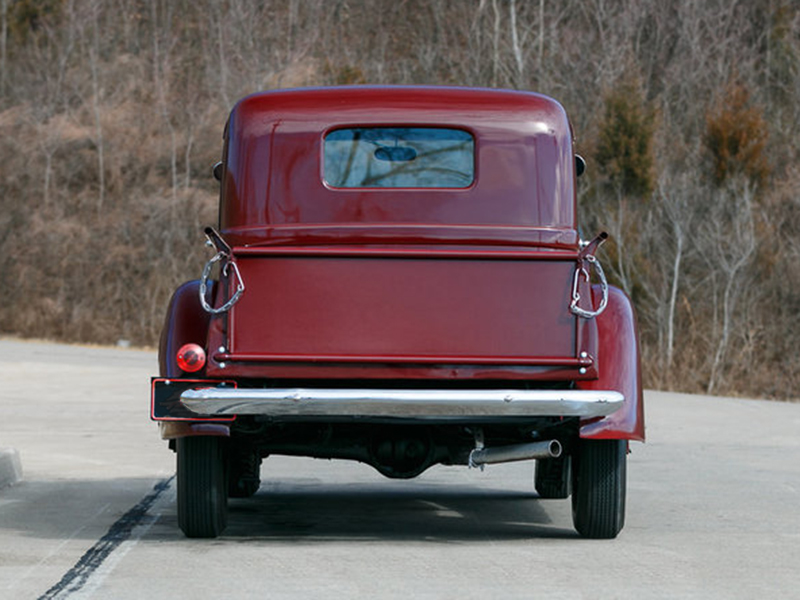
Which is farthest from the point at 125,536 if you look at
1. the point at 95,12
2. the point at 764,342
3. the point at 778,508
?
the point at 95,12

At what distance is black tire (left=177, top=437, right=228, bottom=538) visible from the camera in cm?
879

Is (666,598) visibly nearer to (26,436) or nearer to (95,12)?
(26,436)

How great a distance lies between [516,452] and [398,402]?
1.02m

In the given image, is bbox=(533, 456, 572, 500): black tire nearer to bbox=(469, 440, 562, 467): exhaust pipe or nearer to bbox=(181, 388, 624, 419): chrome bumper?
bbox=(469, 440, 562, 467): exhaust pipe

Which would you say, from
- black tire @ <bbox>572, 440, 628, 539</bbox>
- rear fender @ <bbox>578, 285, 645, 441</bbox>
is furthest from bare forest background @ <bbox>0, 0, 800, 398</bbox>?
rear fender @ <bbox>578, 285, 645, 441</bbox>

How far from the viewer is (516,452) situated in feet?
28.8

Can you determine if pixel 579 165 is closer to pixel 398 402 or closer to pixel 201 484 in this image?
pixel 398 402

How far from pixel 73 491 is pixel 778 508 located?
16.6 feet

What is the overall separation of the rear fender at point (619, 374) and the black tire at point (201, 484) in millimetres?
1967

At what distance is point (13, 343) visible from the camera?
133 ft

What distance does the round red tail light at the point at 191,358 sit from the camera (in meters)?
8.45

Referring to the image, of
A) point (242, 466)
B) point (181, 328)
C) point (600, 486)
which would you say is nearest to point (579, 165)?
point (600, 486)

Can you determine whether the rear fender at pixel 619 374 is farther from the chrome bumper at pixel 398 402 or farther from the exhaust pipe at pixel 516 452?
the chrome bumper at pixel 398 402

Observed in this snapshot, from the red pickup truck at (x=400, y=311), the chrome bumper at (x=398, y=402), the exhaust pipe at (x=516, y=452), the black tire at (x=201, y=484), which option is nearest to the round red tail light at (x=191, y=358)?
the red pickup truck at (x=400, y=311)
